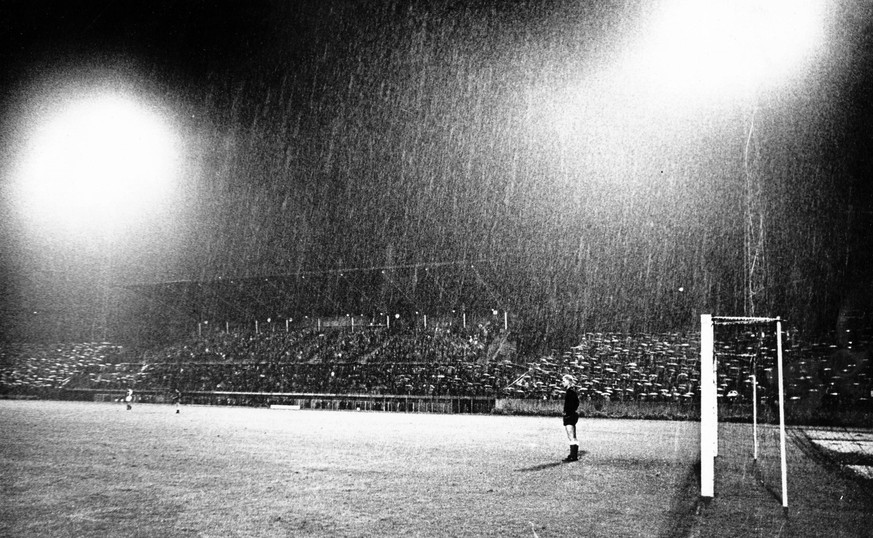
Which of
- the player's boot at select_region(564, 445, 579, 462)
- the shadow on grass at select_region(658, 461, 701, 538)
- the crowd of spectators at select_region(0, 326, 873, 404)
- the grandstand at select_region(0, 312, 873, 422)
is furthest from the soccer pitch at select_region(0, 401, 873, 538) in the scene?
the crowd of spectators at select_region(0, 326, 873, 404)

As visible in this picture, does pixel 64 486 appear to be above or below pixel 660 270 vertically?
below

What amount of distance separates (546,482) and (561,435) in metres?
8.93

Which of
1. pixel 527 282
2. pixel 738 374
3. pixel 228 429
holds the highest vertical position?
pixel 527 282

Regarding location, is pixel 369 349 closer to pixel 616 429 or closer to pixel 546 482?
pixel 616 429

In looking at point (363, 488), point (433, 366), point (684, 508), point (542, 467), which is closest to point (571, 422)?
point (542, 467)

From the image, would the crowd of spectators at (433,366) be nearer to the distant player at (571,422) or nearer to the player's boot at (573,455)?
the distant player at (571,422)

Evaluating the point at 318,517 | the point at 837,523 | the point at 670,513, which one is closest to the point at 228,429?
the point at 318,517

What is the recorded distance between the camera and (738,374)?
87.9 ft

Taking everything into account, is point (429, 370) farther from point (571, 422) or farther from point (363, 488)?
point (363, 488)

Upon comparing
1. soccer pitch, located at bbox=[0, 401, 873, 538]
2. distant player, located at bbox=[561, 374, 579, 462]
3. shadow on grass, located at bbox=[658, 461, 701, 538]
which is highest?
distant player, located at bbox=[561, 374, 579, 462]

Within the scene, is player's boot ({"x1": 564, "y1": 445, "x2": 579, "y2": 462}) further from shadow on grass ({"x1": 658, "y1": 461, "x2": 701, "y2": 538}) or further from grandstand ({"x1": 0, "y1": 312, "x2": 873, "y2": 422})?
grandstand ({"x1": 0, "y1": 312, "x2": 873, "y2": 422})

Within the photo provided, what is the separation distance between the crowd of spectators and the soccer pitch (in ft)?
38.1

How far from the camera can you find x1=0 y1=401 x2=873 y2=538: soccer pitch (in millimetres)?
6633

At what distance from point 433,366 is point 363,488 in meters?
25.1
